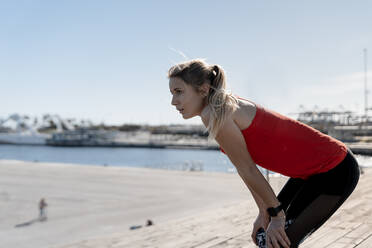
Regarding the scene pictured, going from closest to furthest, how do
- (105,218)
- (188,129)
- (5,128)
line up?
1. (105,218)
2. (188,129)
3. (5,128)

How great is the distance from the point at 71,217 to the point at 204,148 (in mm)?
75047

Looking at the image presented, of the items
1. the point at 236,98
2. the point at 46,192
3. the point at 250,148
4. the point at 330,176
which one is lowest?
the point at 46,192

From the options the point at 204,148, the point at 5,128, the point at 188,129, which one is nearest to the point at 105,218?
the point at 204,148

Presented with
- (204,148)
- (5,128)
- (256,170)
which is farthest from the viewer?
(5,128)

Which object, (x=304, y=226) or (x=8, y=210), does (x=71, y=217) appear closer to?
(x=8, y=210)

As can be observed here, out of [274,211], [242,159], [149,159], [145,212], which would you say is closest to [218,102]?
[242,159]

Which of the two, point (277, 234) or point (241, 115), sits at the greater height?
point (241, 115)

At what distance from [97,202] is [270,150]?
14272 millimetres

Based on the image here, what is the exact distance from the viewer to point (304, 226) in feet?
4.94

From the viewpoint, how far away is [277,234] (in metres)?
1.46

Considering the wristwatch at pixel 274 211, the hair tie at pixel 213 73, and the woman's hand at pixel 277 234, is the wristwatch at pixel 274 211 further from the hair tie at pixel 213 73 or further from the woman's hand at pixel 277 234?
the hair tie at pixel 213 73

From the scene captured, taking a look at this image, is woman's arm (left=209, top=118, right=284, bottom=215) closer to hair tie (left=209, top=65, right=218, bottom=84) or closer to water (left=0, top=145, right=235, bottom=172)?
hair tie (left=209, top=65, right=218, bottom=84)

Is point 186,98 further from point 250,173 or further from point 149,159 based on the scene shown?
point 149,159

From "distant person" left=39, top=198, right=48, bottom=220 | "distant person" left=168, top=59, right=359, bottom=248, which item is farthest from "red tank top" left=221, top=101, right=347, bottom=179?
"distant person" left=39, top=198, right=48, bottom=220
